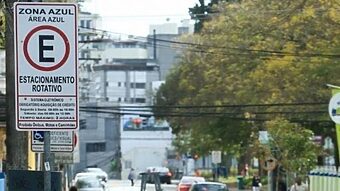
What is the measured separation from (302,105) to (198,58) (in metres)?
19.3

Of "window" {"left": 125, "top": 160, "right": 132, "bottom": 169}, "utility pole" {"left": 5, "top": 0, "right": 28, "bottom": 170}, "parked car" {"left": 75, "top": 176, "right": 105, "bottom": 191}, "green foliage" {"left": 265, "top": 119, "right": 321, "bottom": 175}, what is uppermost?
"utility pole" {"left": 5, "top": 0, "right": 28, "bottom": 170}

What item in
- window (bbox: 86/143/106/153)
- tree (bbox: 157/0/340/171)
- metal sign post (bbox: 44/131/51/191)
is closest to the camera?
metal sign post (bbox: 44/131/51/191)

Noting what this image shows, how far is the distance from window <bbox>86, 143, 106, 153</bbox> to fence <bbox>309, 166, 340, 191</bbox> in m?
86.1

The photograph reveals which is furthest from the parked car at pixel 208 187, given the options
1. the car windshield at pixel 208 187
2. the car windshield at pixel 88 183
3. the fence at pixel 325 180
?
the fence at pixel 325 180

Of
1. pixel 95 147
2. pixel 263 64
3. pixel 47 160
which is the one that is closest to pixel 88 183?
pixel 263 64

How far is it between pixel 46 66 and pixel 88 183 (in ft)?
131

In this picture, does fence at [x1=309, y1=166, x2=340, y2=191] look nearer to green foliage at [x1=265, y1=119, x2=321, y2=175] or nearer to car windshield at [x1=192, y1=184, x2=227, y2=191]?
car windshield at [x1=192, y1=184, x2=227, y2=191]

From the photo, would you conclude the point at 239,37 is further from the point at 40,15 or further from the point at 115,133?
the point at 115,133

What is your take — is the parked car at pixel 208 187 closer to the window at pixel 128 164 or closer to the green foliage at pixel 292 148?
the green foliage at pixel 292 148

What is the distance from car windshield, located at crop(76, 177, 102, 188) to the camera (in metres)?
48.5

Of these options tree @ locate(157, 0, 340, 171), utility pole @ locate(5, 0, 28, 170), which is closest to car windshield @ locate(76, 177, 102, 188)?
tree @ locate(157, 0, 340, 171)

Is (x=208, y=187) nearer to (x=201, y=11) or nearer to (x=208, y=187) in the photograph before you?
(x=208, y=187)

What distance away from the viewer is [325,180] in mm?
32969

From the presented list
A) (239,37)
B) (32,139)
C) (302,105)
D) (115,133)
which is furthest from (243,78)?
(115,133)
